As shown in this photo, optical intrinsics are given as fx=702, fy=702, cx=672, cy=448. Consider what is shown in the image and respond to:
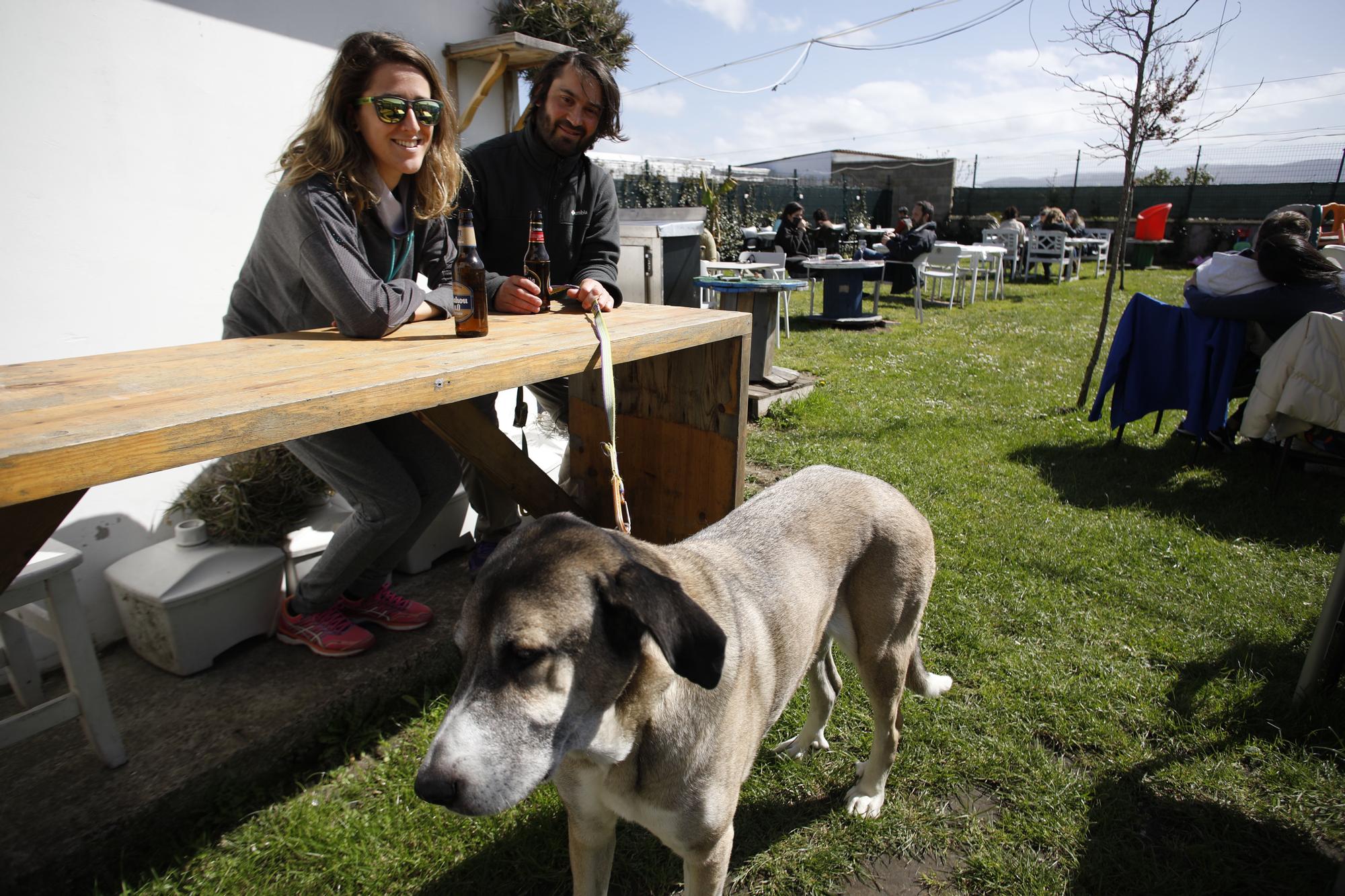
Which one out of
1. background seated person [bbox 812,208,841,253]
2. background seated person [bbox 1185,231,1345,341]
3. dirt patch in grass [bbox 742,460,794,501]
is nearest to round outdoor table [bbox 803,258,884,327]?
background seated person [bbox 812,208,841,253]

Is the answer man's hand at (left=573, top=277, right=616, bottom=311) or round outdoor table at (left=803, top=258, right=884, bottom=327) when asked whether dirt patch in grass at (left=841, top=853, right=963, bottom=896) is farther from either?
round outdoor table at (left=803, top=258, right=884, bottom=327)

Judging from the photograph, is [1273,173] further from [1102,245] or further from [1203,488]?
[1203,488]

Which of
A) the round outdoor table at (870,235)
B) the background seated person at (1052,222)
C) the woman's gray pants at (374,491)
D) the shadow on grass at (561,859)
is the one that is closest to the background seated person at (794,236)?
the round outdoor table at (870,235)

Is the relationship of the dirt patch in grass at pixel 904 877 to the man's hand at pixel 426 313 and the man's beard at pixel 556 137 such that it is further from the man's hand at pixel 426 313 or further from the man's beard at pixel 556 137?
the man's beard at pixel 556 137

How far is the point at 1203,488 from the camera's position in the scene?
5.10 meters

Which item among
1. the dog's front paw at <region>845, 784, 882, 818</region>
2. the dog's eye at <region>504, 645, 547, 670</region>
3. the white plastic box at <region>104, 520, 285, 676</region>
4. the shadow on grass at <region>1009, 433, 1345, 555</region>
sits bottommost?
the dog's front paw at <region>845, 784, 882, 818</region>

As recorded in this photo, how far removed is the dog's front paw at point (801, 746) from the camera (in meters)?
2.76

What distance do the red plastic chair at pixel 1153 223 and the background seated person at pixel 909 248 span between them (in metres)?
9.07

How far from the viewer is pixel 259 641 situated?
10.3 feet

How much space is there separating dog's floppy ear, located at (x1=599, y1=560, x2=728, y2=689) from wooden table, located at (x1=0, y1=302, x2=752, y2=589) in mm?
812

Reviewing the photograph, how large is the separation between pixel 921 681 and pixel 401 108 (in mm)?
2763

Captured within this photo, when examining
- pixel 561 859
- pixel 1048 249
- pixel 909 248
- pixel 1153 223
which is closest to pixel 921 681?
pixel 561 859

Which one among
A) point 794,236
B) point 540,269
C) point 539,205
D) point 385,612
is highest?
point 539,205

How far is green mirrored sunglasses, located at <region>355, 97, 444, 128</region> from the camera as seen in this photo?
239cm
